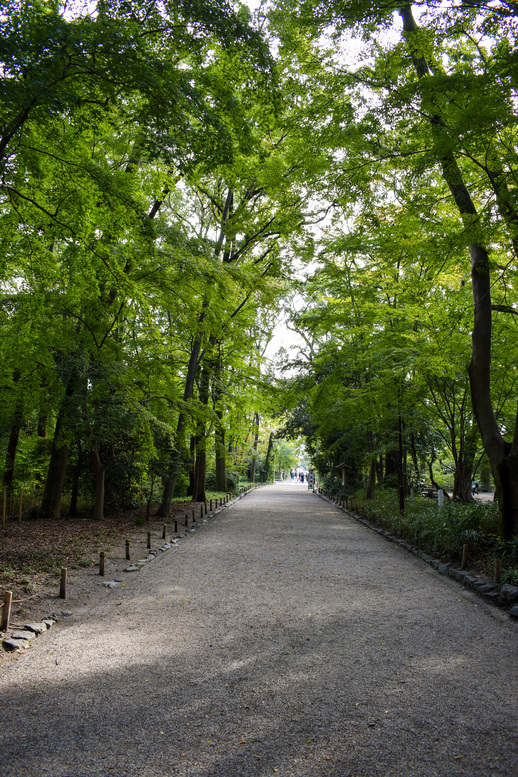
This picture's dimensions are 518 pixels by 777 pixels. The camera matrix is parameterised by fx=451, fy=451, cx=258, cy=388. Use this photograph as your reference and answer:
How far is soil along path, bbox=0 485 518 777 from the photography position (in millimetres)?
2658

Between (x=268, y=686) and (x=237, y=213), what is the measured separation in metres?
14.4

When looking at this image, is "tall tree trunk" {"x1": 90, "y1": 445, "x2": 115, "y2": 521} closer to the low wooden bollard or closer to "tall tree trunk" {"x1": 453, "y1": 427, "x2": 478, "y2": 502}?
the low wooden bollard

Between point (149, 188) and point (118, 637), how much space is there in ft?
31.0

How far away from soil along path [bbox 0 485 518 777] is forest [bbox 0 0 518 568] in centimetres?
342

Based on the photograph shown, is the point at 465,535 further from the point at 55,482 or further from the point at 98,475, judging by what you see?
the point at 55,482

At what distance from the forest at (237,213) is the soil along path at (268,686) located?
3.42 metres

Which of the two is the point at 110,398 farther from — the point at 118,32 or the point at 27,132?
the point at 118,32

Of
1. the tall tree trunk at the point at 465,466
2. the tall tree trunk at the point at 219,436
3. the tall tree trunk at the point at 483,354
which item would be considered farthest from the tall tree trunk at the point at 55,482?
the tall tree trunk at the point at 465,466

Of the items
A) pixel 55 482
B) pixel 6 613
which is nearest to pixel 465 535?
pixel 6 613

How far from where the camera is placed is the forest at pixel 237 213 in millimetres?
5590

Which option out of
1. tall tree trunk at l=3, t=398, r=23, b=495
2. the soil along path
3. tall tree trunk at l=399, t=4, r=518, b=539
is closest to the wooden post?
the soil along path

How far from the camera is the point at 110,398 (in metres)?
9.88

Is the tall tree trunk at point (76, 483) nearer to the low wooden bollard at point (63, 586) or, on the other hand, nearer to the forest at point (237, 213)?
the forest at point (237, 213)

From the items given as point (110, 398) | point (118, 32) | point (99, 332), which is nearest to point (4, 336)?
point (99, 332)
